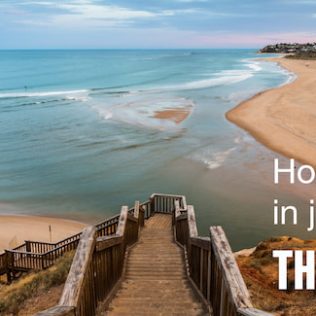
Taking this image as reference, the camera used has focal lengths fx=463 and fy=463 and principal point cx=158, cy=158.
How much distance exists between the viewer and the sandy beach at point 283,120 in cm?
2865

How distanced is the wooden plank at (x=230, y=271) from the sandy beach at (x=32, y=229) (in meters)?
12.3

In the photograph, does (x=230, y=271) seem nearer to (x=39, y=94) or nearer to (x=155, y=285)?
(x=155, y=285)

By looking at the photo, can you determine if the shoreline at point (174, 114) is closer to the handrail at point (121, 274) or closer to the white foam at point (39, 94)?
the white foam at point (39, 94)

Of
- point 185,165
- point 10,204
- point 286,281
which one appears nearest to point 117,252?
point 286,281

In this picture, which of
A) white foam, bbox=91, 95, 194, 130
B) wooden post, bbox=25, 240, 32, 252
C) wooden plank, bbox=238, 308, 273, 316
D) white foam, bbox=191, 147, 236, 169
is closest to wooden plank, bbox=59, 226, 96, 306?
wooden plank, bbox=238, 308, 273, 316

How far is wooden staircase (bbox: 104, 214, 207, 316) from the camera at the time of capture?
258 inches

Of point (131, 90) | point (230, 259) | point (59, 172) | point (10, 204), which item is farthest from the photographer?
point (131, 90)

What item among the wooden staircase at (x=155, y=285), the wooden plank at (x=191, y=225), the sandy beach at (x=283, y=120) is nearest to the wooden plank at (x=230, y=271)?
the wooden staircase at (x=155, y=285)

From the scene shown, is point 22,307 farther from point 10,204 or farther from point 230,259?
point 10,204

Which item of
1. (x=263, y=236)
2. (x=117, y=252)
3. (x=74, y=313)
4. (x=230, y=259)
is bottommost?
(x=263, y=236)

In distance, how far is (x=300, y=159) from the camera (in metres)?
25.9

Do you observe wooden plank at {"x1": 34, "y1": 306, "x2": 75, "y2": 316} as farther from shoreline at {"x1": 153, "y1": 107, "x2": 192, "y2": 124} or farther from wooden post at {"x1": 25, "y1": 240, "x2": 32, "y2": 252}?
shoreline at {"x1": 153, "y1": 107, "x2": 192, "y2": 124}

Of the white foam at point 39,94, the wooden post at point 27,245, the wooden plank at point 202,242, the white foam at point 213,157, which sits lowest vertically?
the wooden post at point 27,245

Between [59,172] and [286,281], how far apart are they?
57.2ft
